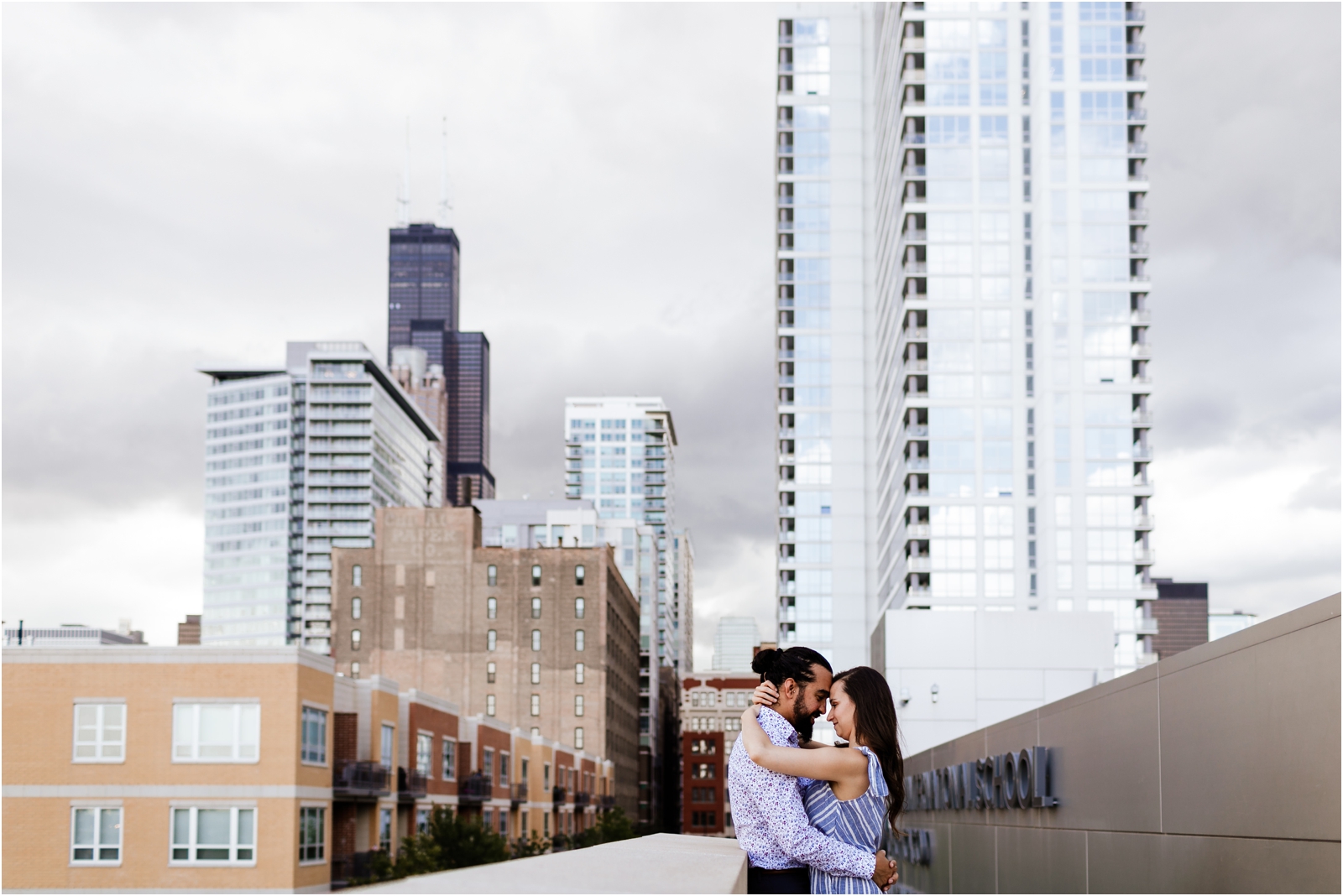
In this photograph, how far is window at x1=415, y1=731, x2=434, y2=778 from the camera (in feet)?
169

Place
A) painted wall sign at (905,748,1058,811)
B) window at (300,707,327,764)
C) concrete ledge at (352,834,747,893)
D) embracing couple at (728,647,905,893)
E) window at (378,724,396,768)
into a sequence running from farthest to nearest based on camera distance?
1. window at (378,724,396,768)
2. window at (300,707,327,764)
3. painted wall sign at (905,748,1058,811)
4. embracing couple at (728,647,905,893)
5. concrete ledge at (352,834,747,893)

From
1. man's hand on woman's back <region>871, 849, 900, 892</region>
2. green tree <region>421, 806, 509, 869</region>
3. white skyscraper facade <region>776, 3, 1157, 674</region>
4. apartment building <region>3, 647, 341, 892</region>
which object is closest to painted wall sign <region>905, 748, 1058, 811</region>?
man's hand on woman's back <region>871, 849, 900, 892</region>

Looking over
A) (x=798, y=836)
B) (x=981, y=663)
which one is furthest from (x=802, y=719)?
(x=981, y=663)

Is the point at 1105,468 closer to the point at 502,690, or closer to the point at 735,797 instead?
the point at 502,690

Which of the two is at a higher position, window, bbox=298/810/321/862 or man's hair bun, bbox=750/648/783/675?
man's hair bun, bbox=750/648/783/675

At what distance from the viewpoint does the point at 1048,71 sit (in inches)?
3189

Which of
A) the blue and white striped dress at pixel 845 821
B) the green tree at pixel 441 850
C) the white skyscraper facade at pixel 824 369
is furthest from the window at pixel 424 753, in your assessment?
the white skyscraper facade at pixel 824 369

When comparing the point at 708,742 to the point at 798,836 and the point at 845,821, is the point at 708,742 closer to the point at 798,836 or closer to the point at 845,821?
the point at 845,821

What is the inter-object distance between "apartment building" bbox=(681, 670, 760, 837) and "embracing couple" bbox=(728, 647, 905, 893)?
158 m

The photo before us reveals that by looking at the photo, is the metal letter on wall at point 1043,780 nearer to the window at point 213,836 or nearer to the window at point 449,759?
the window at point 213,836

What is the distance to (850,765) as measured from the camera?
5.18 meters

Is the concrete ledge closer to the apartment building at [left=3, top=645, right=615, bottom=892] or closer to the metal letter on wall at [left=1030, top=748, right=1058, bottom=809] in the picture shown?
the metal letter on wall at [left=1030, top=748, right=1058, bottom=809]

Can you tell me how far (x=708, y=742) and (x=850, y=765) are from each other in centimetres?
17086

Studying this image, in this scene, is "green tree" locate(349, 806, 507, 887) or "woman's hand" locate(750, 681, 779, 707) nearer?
"woman's hand" locate(750, 681, 779, 707)
